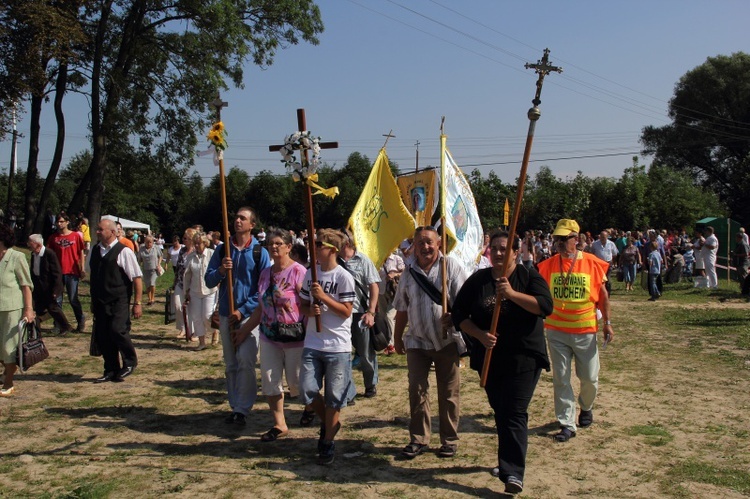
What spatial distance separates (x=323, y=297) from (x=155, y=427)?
7.95 ft

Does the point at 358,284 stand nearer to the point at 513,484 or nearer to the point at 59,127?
the point at 513,484

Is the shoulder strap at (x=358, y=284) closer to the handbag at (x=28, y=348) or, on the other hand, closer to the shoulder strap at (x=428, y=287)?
the shoulder strap at (x=428, y=287)

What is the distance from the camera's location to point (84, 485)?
206 inches

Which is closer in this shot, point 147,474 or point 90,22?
point 147,474

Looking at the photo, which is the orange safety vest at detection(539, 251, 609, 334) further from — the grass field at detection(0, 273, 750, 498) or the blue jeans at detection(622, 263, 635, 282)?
the blue jeans at detection(622, 263, 635, 282)

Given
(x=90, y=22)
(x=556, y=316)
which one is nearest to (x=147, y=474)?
(x=556, y=316)

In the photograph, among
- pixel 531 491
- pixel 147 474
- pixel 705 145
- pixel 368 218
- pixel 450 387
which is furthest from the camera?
pixel 705 145

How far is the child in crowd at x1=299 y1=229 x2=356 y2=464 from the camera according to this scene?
225 inches

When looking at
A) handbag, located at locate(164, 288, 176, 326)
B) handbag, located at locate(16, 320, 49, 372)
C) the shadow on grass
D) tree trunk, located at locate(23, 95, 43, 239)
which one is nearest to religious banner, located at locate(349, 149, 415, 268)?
the shadow on grass

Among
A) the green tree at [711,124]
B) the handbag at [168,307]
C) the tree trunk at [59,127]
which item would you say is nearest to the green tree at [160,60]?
the tree trunk at [59,127]

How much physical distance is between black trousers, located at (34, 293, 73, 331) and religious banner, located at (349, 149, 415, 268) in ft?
18.3

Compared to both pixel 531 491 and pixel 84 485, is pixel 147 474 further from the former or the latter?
pixel 531 491

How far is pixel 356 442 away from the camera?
629 cm

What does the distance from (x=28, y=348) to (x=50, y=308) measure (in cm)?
404
